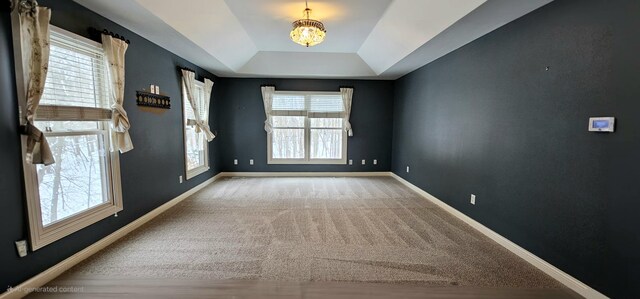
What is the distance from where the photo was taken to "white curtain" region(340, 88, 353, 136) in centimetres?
624

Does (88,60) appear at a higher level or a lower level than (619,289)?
higher

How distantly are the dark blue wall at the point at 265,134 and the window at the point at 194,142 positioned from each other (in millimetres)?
1013

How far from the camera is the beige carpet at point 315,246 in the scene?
2.29m

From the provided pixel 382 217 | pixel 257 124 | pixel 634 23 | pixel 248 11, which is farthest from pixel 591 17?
pixel 257 124

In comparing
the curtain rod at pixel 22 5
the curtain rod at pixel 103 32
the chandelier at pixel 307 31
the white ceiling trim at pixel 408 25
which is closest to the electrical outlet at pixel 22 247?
the curtain rod at pixel 22 5

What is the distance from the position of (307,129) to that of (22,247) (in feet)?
16.4

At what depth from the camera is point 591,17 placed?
2012mm

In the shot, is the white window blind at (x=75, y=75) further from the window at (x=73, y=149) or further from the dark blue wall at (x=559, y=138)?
the dark blue wall at (x=559, y=138)

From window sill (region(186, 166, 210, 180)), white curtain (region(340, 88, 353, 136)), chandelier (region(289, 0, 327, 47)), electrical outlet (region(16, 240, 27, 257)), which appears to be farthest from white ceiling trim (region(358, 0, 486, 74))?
electrical outlet (region(16, 240, 27, 257))

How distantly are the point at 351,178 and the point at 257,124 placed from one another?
2.62m

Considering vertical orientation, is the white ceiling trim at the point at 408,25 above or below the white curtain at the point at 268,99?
above

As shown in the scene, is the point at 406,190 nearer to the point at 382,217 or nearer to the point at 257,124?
the point at 382,217

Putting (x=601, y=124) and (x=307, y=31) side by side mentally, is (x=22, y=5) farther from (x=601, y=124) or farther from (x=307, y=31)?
(x=601, y=124)

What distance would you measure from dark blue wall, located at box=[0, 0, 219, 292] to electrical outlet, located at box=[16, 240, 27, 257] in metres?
0.02
